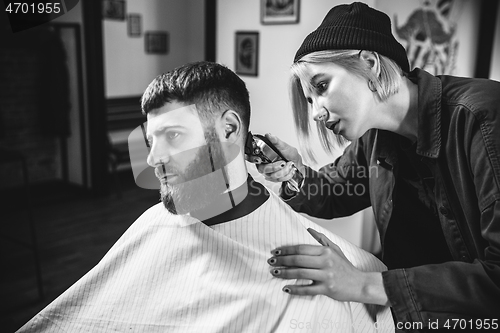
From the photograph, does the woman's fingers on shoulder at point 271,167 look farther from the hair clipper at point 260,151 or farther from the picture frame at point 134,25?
the picture frame at point 134,25

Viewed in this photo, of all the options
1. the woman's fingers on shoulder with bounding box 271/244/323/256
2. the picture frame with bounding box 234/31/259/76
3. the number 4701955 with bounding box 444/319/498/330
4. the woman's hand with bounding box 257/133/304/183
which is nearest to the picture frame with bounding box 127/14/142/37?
the picture frame with bounding box 234/31/259/76

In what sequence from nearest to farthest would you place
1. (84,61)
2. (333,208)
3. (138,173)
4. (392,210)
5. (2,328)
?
(138,173) < (392,210) < (333,208) < (2,328) < (84,61)

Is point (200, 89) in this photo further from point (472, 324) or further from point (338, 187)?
point (472, 324)

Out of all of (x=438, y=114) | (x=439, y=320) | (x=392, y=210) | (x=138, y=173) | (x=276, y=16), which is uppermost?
(x=276, y=16)

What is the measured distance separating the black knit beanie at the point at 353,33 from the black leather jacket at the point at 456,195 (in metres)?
0.19

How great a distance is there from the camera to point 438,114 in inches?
45.8

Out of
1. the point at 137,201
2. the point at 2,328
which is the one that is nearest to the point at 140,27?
the point at 137,201

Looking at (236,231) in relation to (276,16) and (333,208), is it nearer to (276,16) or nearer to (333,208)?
(333,208)

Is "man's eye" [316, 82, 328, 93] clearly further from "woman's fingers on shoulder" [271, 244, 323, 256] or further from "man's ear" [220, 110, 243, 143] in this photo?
"woman's fingers on shoulder" [271, 244, 323, 256]

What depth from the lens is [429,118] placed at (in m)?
1.18

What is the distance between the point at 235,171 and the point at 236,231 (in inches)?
6.4

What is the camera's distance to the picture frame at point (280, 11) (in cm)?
161

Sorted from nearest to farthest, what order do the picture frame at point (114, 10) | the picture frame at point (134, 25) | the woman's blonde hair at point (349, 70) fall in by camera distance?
Answer: 1. the woman's blonde hair at point (349, 70)
2. the picture frame at point (114, 10)
3. the picture frame at point (134, 25)

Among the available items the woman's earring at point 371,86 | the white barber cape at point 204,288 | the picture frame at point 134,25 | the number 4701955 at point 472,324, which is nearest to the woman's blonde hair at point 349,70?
the woman's earring at point 371,86
